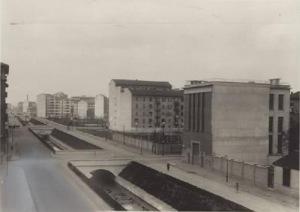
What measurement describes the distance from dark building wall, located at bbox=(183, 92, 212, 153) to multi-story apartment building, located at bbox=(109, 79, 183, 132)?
5186 cm

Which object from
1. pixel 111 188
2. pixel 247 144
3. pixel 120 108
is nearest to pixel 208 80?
pixel 247 144

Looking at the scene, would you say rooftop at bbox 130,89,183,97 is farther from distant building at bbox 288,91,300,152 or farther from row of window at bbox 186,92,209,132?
row of window at bbox 186,92,209,132

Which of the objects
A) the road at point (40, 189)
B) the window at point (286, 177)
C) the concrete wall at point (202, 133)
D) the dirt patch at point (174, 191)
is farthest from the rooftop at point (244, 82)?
the road at point (40, 189)

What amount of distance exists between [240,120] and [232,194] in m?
15.0

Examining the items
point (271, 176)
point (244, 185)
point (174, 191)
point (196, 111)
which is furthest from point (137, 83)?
point (271, 176)

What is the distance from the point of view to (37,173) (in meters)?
43.9

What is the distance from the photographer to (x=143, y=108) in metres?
109

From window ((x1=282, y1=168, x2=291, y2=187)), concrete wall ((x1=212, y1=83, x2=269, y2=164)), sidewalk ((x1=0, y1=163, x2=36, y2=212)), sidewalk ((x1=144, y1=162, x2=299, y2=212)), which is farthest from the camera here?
concrete wall ((x1=212, y1=83, x2=269, y2=164))

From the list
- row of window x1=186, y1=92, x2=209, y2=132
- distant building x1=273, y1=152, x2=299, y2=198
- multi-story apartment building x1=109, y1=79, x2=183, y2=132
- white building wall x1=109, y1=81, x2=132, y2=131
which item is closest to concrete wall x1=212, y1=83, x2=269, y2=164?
row of window x1=186, y1=92, x2=209, y2=132

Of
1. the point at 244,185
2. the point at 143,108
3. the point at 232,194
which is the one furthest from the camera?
the point at 143,108

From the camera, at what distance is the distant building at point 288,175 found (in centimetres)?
3436

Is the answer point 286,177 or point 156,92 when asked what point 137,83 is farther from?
point 286,177

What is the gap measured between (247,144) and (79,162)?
18.1 m

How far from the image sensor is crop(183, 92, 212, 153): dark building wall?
4900 cm
